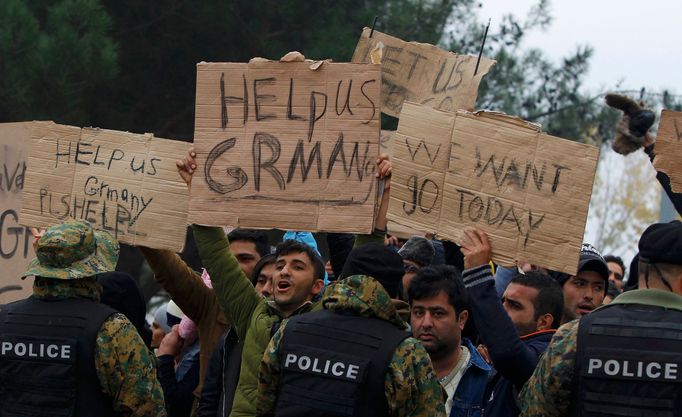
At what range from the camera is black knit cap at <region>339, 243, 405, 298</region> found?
5.56 m

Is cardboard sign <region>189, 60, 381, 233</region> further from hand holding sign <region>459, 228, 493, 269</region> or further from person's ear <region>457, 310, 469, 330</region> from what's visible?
person's ear <region>457, 310, 469, 330</region>

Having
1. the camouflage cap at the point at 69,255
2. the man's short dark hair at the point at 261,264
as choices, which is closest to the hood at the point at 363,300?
the camouflage cap at the point at 69,255

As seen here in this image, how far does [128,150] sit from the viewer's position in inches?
275

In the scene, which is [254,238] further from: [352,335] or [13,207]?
[352,335]

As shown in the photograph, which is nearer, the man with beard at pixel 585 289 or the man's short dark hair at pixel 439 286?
the man's short dark hair at pixel 439 286

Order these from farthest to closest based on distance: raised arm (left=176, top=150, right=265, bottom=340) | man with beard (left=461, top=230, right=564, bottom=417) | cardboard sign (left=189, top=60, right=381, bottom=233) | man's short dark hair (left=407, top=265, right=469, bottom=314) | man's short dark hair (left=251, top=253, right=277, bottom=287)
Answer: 1. man's short dark hair (left=251, top=253, right=277, bottom=287)
2. raised arm (left=176, top=150, right=265, bottom=340)
3. man's short dark hair (left=407, top=265, right=469, bottom=314)
4. cardboard sign (left=189, top=60, right=381, bottom=233)
5. man with beard (left=461, top=230, right=564, bottom=417)

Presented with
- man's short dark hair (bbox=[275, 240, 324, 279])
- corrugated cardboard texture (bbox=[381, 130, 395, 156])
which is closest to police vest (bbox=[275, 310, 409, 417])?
man's short dark hair (bbox=[275, 240, 324, 279])

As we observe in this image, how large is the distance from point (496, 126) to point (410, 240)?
225 cm

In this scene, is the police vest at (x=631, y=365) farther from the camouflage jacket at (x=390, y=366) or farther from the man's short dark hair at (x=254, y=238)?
the man's short dark hair at (x=254, y=238)

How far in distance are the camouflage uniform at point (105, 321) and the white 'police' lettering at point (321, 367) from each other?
0.78 metres

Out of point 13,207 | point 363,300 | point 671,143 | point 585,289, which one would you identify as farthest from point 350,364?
point 13,207

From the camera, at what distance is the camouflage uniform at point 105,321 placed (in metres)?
5.75

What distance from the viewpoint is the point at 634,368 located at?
4793 millimetres

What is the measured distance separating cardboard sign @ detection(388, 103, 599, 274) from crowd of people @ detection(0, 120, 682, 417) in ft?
0.43
